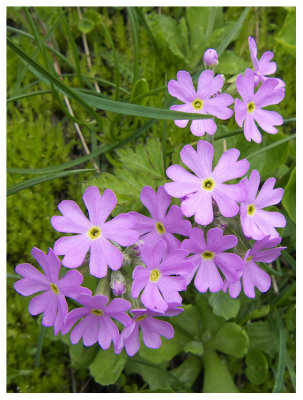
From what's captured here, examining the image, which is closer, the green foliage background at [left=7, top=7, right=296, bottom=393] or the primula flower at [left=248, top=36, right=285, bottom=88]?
the primula flower at [left=248, top=36, right=285, bottom=88]

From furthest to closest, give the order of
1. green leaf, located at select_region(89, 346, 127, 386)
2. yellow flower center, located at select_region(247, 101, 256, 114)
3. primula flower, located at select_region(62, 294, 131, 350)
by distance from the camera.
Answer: green leaf, located at select_region(89, 346, 127, 386) → yellow flower center, located at select_region(247, 101, 256, 114) → primula flower, located at select_region(62, 294, 131, 350)

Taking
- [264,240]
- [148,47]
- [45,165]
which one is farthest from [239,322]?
[148,47]

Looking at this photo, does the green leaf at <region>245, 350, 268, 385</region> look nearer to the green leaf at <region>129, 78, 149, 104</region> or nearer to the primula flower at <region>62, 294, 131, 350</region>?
the primula flower at <region>62, 294, 131, 350</region>

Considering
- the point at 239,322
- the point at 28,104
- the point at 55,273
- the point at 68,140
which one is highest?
the point at 28,104

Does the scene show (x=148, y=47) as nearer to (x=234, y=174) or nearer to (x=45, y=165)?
(x=45, y=165)

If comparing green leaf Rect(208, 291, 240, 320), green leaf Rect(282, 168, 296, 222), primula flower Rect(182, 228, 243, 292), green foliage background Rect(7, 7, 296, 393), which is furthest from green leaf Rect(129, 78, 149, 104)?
green leaf Rect(208, 291, 240, 320)

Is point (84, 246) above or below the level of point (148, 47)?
below

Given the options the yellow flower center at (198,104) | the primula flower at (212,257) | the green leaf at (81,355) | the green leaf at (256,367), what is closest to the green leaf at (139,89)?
the yellow flower center at (198,104)
